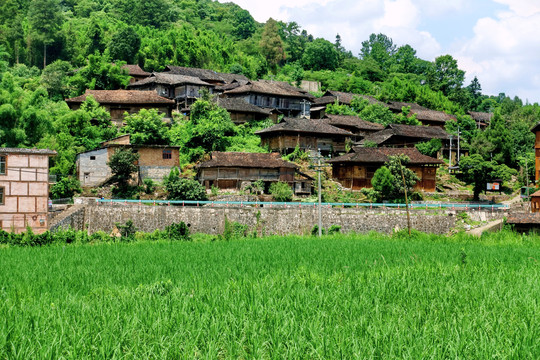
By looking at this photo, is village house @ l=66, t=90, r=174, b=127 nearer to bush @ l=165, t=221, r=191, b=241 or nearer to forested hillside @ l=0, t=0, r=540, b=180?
forested hillside @ l=0, t=0, r=540, b=180

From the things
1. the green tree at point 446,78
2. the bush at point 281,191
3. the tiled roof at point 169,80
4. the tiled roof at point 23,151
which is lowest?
the bush at point 281,191

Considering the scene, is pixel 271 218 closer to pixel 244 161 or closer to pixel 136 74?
pixel 244 161

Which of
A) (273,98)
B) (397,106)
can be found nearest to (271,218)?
(273,98)

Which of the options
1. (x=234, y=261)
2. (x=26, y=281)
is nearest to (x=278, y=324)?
(x=26, y=281)

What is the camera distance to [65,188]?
31.4 m

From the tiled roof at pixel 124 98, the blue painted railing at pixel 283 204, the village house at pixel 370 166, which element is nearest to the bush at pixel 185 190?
the blue painted railing at pixel 283 204

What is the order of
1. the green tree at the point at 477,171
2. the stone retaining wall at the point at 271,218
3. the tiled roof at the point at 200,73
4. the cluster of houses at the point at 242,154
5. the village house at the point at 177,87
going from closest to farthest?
the cluster of houses at the point at 242,154 < the stone retaining wall at the point at 271,218 < the green tree at the point at 477,171 < the village house at the point at 177,87 < the tiled roof at the point at 200,73

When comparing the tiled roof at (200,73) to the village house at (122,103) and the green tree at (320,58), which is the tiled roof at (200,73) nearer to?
the village house at (122,103)

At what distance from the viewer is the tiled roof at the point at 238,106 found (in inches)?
1759

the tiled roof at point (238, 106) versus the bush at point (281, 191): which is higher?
the tiled roof at point (238, 106)

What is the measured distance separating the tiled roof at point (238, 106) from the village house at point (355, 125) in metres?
6.53

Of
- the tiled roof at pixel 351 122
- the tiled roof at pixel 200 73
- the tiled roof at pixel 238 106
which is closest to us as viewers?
the tiled roof at pixel 238 106

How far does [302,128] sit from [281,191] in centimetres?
1062

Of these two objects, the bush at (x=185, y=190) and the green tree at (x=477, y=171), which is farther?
the green tree at (x=477, y=171)
